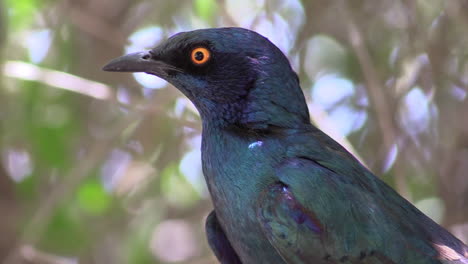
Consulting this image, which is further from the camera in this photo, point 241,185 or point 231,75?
point 231,75

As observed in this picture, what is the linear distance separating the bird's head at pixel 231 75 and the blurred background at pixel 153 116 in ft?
4.73

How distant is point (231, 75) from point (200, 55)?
0.17 meters

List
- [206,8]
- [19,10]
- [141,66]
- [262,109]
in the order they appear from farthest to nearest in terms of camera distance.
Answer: [19,10] → [206,8] → [141,66] → [262,109]

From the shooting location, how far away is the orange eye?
4.61 metres

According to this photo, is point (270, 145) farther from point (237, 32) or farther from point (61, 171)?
point (61, 171)

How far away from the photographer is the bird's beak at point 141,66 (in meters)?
4.69

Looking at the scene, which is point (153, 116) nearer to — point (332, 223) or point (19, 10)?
point (19, 10)

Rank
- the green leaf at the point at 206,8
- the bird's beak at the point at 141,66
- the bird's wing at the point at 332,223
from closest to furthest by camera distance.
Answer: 1. the bird's wing at the point at 332,223
2. the bird's beak at the point at 141,66
3. the green leaf at the point at 206,8

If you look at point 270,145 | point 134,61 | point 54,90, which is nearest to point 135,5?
point 54,90

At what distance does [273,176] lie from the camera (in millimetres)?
4273

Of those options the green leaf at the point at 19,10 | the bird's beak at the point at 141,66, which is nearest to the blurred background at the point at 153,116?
the green leaf at the point at 19,10

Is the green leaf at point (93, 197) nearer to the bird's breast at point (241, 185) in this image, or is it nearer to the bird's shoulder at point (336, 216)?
the bird's breast at point (241, 185)

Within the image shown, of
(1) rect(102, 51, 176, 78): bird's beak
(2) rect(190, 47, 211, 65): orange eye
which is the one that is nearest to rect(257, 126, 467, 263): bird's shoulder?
(2) rect(190, 47, 211, 65): orange eye

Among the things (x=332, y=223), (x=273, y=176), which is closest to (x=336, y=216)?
(x=332, y=223)
